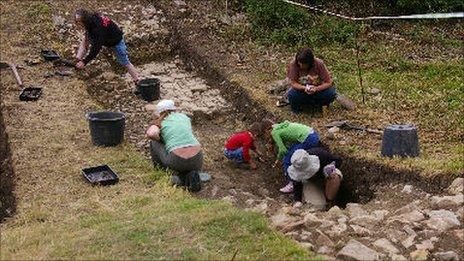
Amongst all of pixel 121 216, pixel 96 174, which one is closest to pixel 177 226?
pixel 121 216

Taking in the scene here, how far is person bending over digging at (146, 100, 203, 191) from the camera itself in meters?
7.69

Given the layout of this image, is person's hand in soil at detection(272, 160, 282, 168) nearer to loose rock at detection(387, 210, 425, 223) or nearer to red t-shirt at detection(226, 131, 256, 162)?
red t-shirt at detection(226, 131, 256, 162)

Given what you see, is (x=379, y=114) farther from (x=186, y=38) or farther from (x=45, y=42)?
(x=45, y=42)

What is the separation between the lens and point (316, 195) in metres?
7.87

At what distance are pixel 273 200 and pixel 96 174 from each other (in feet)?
7.00

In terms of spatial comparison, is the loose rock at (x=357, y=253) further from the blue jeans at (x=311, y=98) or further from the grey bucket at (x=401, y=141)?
the blue jeans at (x=311, y=98)

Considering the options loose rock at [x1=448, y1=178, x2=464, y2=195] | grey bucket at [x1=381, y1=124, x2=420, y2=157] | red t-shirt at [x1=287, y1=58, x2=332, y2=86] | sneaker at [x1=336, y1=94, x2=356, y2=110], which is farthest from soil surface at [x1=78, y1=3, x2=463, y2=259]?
sneaker at [x1=336, y1=94, x2=356, y2=110]

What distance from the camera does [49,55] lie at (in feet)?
40.6

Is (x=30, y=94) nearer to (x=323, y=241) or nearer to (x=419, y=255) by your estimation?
(x=323, y=241)

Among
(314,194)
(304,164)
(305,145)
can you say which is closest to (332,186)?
(314,194)

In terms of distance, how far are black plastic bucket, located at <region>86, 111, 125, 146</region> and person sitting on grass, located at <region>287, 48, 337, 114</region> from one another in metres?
2.42

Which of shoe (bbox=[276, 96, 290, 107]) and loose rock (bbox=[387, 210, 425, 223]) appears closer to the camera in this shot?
loose rock (bbox=[387, 210, 425, 223])

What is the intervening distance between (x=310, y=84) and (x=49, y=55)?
5491 mm

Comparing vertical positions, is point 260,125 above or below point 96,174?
above
